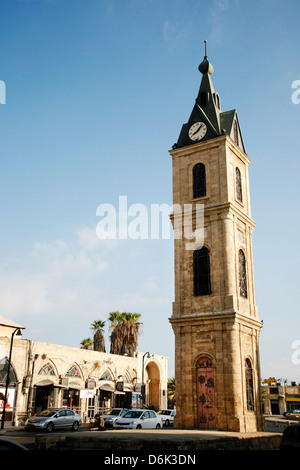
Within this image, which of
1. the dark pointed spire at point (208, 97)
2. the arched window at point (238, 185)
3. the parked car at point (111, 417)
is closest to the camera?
the arched window at point (238, 185)

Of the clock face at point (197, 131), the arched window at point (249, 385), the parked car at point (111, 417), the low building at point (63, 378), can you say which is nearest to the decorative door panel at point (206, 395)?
the arched window at point (249, 385)

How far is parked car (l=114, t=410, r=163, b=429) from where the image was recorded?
25.6m

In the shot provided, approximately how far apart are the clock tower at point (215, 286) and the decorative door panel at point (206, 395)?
51 mm

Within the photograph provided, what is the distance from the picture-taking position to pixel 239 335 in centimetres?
2445

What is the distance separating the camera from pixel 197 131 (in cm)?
2912

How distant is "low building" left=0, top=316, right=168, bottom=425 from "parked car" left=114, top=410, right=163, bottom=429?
22.7 ft

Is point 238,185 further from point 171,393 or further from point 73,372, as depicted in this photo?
point 171,393

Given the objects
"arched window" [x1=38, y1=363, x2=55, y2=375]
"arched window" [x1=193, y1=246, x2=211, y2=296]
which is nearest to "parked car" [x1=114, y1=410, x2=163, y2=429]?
"arched window" [x1=193, y1=246, x2=211, y2=296]

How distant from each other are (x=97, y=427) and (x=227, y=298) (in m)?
10.4

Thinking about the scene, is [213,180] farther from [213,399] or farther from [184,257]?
[213,399]

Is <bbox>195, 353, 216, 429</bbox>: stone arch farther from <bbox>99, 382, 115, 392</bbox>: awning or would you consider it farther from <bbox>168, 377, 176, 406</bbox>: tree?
<bbox>168, 377, 176, 406</bbox>: tree

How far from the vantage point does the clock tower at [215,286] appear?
2366cm

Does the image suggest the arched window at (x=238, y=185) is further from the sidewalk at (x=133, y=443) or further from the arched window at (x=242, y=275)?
the sidewalk at (x=133, y=443)

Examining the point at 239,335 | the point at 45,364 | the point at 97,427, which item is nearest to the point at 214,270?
the point at 239,335
